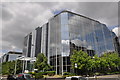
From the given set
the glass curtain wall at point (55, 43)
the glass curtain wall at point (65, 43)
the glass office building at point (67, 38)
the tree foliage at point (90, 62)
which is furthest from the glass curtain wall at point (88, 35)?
the tree foliage at point (90, 62)

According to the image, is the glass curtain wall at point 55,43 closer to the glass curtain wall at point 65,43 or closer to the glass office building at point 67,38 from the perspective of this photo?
the glass office building at point 67,38

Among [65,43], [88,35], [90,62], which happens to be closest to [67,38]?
[65,43]

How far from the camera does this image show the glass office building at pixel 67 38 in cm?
4159

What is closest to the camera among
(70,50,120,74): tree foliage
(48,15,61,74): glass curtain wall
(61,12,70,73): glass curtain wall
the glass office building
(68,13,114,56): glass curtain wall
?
(70,50,120,74): tree foliage

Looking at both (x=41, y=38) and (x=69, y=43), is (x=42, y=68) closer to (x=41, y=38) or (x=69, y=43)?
(x=69, y=43)

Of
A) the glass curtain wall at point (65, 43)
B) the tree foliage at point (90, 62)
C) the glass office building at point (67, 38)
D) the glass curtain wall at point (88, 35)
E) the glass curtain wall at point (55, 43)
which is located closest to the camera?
the tree foliage at point (90, 62)

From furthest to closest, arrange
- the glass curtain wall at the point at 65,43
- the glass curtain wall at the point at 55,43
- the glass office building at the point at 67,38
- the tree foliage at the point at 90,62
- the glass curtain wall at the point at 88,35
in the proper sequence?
the glass curtain wall at the point at 88,35
the glass curtain wall at the point at 55,43
the glass office building at the point at 67,38
the glass curtain wall at the point at 65,43
the tree foliage at the point at 90,62

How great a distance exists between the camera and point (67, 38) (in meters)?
42.6

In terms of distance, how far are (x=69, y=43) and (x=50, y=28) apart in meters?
13.3

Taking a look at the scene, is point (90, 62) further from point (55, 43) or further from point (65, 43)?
point (55, 43)

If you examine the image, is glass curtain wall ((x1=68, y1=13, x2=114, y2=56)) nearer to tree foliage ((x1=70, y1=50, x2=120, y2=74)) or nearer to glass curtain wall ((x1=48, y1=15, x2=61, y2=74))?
glass curtain wall ((x1=48, y1=15, x2=61, y2=74))

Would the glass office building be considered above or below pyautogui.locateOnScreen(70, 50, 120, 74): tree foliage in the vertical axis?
above

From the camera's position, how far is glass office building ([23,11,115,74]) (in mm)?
41594

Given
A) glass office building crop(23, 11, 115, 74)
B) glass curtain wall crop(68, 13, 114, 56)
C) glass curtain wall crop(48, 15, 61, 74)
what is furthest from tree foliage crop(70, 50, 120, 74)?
glass curtain wall crop(68, 13, 114, 56)
